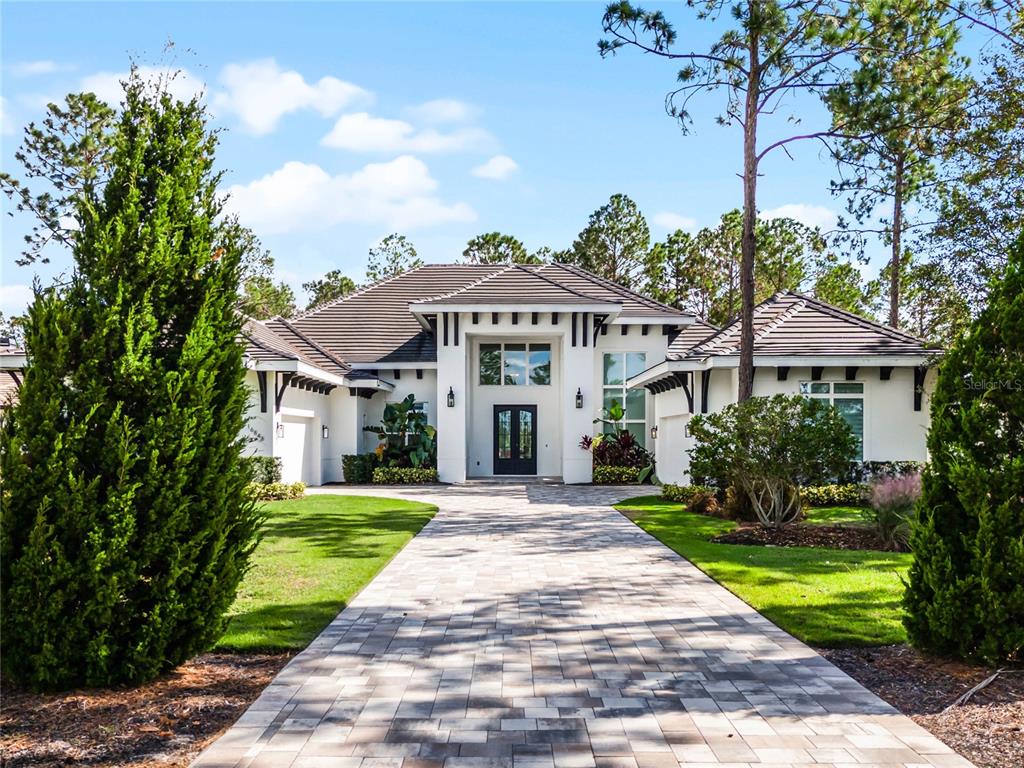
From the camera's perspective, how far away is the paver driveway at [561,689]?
4.35 meters

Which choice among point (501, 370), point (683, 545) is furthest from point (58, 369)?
point (501, 370)

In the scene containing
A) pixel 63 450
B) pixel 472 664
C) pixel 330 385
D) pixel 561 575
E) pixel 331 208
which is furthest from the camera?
pixel 331 208

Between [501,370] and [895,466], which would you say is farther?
[501,370]

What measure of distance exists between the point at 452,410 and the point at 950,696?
66.0 feet

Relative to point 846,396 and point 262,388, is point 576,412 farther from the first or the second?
point 262,388

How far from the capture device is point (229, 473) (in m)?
5.66

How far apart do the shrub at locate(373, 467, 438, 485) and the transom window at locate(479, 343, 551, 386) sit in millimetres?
4512

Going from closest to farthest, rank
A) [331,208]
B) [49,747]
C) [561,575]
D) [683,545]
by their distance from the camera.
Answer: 1. [49,747]
2. [561,575]
3. [683,545]
4. [331,208]

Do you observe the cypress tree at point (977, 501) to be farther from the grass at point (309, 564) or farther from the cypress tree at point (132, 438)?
the cypress tree at point (132, 438)

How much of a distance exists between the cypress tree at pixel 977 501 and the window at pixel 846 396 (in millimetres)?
13884

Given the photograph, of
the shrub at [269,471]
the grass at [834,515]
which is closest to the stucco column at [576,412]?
the grass at [834,515]

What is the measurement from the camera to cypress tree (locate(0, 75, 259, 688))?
5.08 m

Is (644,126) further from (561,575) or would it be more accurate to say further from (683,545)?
(561,575)

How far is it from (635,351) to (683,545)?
15.8m
